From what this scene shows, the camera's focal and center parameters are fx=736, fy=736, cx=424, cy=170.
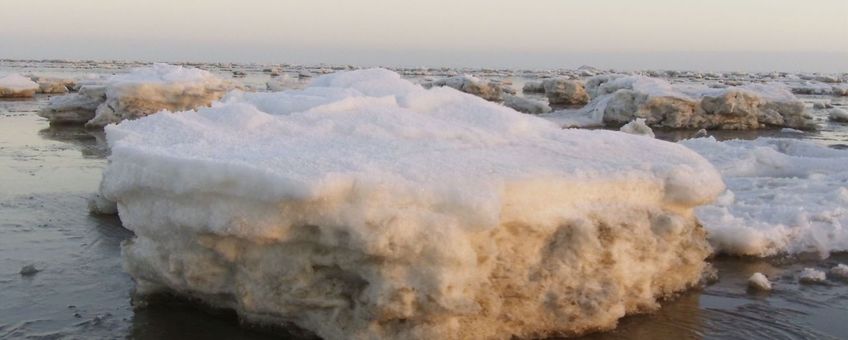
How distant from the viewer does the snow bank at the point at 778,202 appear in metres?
7.92

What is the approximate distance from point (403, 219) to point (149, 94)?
15.4 m

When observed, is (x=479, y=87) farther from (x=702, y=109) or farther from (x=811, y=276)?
(x=811, y=276)

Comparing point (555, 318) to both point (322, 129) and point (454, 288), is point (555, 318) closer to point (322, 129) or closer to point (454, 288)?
point (454, 288)

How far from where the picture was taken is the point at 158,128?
6.07 metres

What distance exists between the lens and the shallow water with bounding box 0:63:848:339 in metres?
5.20

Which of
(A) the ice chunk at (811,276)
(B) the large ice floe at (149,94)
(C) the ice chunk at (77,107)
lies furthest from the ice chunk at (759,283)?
(C) the ice chunk at (77,107)

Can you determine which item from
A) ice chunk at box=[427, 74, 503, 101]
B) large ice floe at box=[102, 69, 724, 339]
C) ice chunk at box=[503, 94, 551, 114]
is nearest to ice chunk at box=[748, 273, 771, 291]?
large ice floe at box=[102, 69, 724, 339]

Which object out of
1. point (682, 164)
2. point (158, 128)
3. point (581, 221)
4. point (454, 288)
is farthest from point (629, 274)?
point (158, 128)

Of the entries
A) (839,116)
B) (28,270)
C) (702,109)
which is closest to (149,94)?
(28,270)

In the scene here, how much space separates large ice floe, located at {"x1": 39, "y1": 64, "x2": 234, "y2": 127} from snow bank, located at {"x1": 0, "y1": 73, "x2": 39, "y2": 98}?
1026 cm

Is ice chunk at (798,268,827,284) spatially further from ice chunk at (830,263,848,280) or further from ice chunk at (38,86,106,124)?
ice chunk at (38,86,106,124)

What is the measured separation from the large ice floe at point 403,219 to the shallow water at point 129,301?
223 millimetres

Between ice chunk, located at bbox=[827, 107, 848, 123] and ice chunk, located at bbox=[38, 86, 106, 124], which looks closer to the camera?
ice chunk, located at bbox=[38, 86, 106, 124]

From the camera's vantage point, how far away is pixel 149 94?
18156 mm
